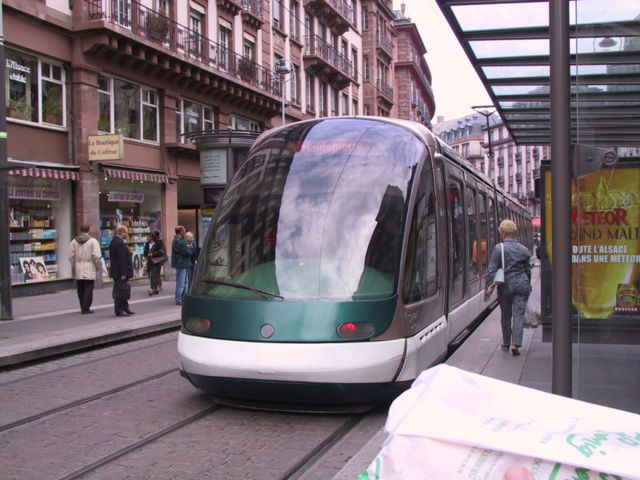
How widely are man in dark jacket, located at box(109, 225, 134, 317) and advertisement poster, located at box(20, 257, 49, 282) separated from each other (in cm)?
584

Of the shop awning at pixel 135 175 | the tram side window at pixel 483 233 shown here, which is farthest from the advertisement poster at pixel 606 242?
the shop awning at pixel 135 175

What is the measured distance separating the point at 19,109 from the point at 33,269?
4.10m

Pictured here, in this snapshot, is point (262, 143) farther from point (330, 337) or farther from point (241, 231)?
point (330, 337)

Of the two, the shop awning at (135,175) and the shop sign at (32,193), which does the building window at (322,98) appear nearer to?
the shop awning at (135,175)

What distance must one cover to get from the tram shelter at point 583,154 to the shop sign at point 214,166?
884 centimetres

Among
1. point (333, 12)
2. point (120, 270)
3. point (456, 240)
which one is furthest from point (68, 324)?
point (333, 12)

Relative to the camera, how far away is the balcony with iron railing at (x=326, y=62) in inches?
1356

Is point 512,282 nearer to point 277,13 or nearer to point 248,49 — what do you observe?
point 248,49

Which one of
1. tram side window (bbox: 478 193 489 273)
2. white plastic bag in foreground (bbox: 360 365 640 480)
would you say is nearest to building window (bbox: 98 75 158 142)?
tram side window (bbox: 478 193 489 273)

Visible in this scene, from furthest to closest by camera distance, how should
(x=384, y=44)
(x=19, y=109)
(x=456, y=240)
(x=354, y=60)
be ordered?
(x=384, y=44) → (x=354, y=60) → (x=19, y=109) → (x=456, y=240)

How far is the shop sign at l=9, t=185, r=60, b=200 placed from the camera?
52.9 ft

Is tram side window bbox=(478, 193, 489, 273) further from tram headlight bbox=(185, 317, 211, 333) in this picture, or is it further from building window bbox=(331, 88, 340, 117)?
building window bbox=(331, 88, 340, 117)

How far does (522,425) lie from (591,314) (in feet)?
7.78

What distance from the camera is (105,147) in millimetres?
17781
